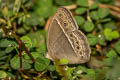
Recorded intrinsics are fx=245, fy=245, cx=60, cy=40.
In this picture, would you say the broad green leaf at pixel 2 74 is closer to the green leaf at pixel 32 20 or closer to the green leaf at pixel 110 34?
the green leaf at pixel 32 20

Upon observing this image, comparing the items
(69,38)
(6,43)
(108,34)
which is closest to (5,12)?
(6,43)

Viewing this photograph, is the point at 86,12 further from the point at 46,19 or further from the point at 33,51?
the point at 33,51

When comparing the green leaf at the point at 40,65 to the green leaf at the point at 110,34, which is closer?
the green leaf at the point at 40,65

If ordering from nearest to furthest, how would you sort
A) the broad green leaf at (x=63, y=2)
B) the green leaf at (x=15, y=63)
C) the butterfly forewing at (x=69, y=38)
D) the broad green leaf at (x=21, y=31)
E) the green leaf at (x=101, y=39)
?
1. the green leaf at (x=15, y=63)
2. the butterfly forewing at (x=69, y=38)
3. the green leaf at (x=101, y=39)
4. the broad green leaf at (x=21, y=31)
5. the broad green leaf at (x=63, y=2)

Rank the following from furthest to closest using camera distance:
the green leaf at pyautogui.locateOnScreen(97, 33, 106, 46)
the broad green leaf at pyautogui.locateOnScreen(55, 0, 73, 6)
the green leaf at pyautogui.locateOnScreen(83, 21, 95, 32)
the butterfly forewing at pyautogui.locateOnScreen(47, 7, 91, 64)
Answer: the broad green leaf at pyautogui.locateOnScreen(55, 0, 73, 6)
the green leaf at pyautogui.locateOnScreen(83, 21, 95, 32)
the green leaf at pyautogui.locateOnScreen(97, 33, 106, 46)
the butterfly forewing at pyautogui.locateOnScreen(47, 7, 91, 64)

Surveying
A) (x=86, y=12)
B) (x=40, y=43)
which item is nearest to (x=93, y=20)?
(x=86, y=12)


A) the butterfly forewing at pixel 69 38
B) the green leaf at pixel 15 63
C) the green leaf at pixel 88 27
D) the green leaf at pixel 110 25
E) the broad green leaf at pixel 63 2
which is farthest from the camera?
the broad green leaf at pixel 63 2

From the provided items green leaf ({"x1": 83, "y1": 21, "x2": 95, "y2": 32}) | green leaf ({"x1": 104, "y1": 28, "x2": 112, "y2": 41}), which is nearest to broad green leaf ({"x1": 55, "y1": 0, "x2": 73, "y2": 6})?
green leaf ({"x1": 83, "y1": 21, "x2": 95, "y2": 32})

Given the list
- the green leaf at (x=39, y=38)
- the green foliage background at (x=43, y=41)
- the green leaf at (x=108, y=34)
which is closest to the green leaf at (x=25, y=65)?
the green foliage background at (x=43, y=41)

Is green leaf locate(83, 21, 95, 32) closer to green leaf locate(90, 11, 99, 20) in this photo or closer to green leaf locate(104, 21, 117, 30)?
green leaf locate(90, 11, 99, 20)
